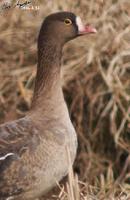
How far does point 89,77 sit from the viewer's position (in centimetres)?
637

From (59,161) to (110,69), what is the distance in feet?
8.19

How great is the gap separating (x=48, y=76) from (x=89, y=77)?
2.21 metres

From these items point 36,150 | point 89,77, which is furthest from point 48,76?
point 89,77

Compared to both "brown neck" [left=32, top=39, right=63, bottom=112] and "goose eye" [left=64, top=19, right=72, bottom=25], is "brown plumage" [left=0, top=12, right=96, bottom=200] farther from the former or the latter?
"goose eye" [left=64, top=19, right=72, bottom=25]

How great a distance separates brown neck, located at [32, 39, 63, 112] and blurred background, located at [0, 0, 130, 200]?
5.68ft

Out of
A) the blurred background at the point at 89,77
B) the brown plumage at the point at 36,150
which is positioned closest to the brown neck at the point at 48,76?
the brown plumage at the point at 36,150

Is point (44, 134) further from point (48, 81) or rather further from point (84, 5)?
point (84, 5)

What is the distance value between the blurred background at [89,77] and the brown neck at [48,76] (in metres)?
1.73

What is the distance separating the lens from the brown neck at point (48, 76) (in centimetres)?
405

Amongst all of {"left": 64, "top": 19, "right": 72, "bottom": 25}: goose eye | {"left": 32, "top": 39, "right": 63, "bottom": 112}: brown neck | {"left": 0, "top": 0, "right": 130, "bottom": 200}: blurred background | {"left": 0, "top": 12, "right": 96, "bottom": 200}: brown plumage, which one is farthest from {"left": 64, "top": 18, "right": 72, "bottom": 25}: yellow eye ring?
{"left": 0, "top": 0, "right": 130, "bottom": 200}: blurred background

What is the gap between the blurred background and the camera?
6066mm

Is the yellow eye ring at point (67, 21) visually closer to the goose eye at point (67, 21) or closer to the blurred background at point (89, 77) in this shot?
the goose eye at point (67, 21)

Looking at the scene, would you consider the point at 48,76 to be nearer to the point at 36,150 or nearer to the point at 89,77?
the point at 36,150

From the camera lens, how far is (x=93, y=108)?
6.22m
